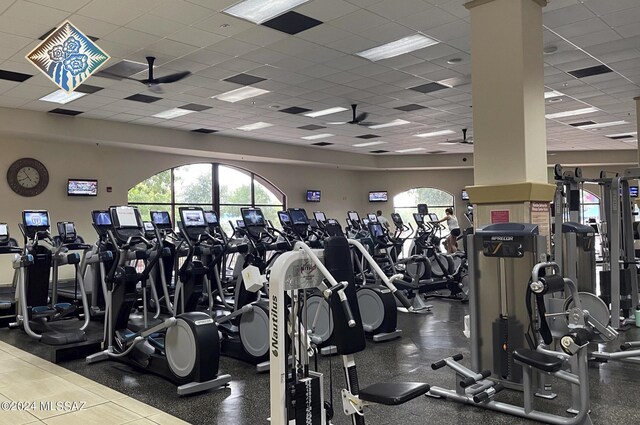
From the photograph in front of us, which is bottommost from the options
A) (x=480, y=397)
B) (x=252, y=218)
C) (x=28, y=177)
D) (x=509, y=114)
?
(x=480, y=397)

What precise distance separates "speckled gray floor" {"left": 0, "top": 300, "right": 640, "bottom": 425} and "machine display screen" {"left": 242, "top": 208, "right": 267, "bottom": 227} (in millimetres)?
2026

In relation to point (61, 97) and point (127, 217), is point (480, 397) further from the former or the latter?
point (61, 97)

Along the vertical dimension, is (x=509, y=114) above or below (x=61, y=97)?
below

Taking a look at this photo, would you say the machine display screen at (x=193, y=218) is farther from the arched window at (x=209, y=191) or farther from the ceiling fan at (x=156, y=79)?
the arched window at (x=209, y=191)

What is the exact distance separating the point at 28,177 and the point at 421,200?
12795 millimetres

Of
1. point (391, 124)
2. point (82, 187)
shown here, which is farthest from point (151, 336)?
point (391, 124)

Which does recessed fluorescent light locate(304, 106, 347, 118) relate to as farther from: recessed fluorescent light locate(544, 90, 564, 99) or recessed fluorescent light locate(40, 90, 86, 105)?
recessed fluorescent light locate(40, 90, 86, 105)

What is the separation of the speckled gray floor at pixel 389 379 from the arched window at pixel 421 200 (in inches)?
518

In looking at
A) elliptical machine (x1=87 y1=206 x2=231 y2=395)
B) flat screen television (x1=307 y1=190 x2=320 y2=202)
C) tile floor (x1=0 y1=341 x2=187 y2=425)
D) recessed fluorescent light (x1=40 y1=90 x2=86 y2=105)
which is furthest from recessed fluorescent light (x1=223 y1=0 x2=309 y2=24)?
flat screen television (x1=307 y1=190 x2=320 y2=202)

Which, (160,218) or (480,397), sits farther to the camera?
(160,218)

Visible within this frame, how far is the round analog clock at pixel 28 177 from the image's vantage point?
10.5m

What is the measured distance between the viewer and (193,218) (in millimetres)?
5980

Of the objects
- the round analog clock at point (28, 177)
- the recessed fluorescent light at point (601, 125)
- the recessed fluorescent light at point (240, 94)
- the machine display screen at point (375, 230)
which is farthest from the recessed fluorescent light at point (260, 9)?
the recessed fluorescent light at point (601, 125)

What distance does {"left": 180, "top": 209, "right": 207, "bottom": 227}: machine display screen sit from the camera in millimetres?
5898
